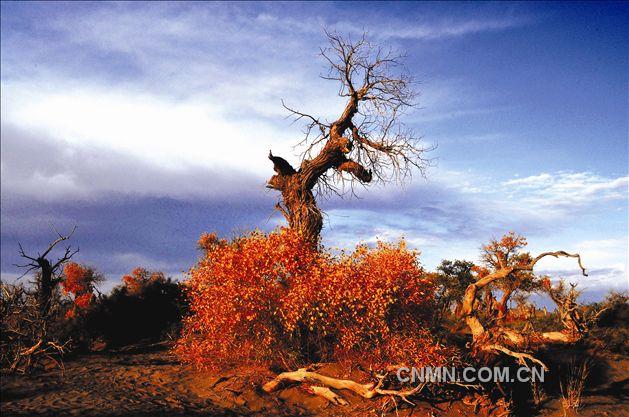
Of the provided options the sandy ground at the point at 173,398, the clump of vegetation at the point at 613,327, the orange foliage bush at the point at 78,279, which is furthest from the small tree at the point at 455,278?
the orange foliage bush at the point at 78,279

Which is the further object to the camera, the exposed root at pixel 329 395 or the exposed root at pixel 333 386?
the exposed root at pixel 329 395

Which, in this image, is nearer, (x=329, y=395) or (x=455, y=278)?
(x=329, y=395)

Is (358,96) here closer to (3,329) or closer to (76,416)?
(76,416)

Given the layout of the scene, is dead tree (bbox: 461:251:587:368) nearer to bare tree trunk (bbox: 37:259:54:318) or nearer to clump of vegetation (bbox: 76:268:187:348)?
clump of vegetation (bbox: 76:268:187:348)

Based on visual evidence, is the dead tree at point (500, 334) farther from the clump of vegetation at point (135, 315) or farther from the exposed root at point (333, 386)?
the clump of vegetation at point (135, 315)

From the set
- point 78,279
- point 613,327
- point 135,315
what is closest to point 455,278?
point 613,327

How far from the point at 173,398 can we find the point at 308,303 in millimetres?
4686

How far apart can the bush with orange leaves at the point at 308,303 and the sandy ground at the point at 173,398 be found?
3.50 feet

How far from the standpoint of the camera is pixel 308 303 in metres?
14.4

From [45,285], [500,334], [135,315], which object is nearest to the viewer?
[500,334]

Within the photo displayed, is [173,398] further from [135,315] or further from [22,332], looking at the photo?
[135,315]

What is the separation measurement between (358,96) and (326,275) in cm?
794

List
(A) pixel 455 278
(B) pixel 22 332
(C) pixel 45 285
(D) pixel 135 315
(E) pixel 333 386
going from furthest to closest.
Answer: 1. (A) pixel 455 278
2. (D) pixel 135 315
3. (C) pixel 45 285
4. (B) pixel 22 332
5. (E) pixel 333 386

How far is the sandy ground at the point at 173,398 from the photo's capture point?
538 inches
